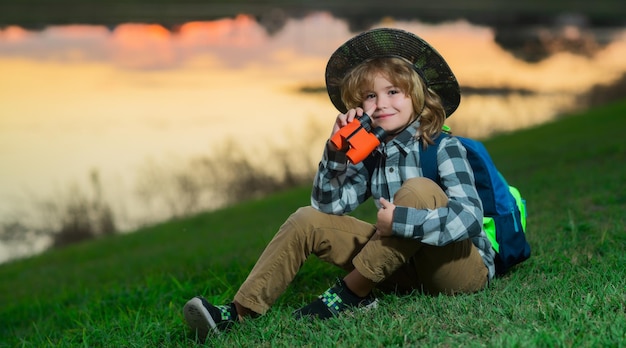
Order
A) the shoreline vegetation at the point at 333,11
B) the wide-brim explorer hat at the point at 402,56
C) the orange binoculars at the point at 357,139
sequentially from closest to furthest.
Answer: the orange binoculars at the point at 357,139, the wide-brim explorer hat at the point at 402,56, the shoreline vegetation at the point at 333,11

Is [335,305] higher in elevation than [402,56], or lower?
lower

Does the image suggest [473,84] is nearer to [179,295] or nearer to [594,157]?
[594,157]

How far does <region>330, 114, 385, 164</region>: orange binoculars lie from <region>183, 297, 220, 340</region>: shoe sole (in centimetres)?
92

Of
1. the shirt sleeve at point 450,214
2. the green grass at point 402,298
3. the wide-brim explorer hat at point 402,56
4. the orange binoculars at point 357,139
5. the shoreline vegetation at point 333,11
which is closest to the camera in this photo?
the green grass at point 402,298

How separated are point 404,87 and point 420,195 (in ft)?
1.93

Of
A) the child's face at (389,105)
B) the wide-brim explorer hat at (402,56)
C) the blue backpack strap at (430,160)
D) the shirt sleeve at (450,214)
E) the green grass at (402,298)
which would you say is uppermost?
the wide-brim explorer hat at (402,56)

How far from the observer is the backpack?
3.92m

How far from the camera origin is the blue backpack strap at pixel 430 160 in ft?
12.8

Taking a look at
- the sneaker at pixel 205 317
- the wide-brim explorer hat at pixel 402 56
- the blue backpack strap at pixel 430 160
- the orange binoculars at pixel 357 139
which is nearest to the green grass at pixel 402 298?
the sneaker at pixel 205 317

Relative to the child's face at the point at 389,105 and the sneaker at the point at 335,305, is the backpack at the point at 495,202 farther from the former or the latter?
the sneaker at the point at 335,305

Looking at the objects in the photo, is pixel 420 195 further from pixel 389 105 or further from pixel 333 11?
pixel 333 11

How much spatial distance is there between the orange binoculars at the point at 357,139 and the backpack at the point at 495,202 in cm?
30

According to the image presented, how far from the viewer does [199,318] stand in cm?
375

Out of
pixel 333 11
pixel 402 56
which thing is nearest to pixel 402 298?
pixel 402 56
